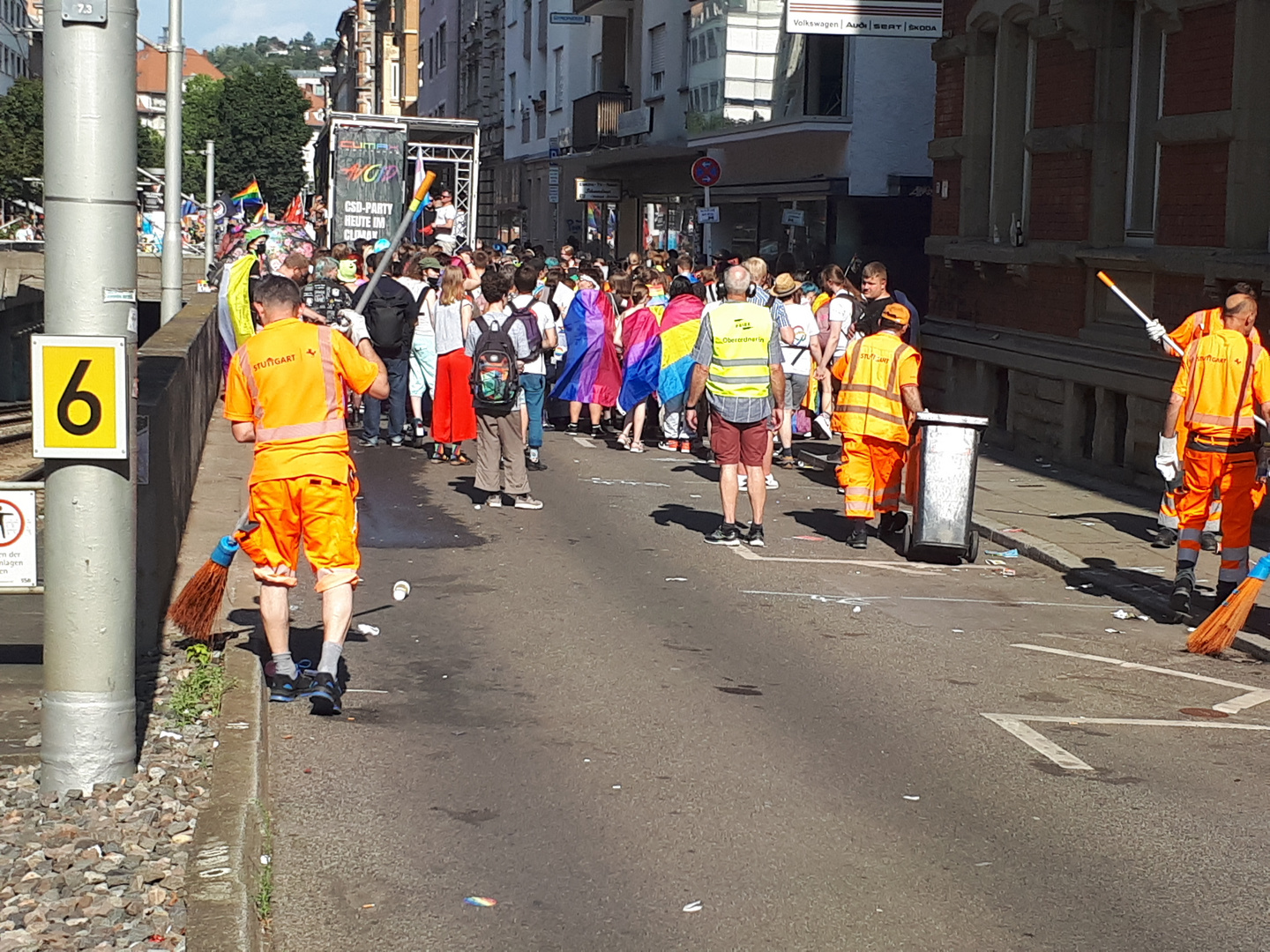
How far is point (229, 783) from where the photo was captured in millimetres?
5906

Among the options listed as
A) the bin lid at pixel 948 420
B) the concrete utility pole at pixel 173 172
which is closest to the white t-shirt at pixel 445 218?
the concrete utility pole at pixel 173 172

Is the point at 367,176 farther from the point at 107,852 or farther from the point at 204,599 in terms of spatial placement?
the point at 107,852

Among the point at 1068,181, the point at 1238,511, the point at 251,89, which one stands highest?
the point at 251,89

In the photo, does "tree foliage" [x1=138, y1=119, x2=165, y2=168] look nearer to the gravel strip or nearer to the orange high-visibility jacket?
the orange high-visibility jacket

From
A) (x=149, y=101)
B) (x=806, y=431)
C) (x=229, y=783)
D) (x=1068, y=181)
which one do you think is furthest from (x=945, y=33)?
(x=149, y=101)

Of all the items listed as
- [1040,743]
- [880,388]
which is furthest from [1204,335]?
[1040,743]

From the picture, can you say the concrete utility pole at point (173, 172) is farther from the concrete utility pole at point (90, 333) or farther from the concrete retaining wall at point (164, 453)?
the concrete utility pole at point (90, 333)

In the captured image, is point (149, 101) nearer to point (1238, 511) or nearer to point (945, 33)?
point (945, 33)

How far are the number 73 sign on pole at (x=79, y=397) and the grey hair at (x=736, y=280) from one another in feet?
21.3

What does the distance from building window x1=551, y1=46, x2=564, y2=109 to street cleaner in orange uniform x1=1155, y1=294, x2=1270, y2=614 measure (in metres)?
36.0

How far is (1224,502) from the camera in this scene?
9969mm

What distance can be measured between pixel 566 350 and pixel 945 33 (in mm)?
5862

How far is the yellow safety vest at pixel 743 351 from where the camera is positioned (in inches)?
463

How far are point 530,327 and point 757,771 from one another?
747 centimetres
